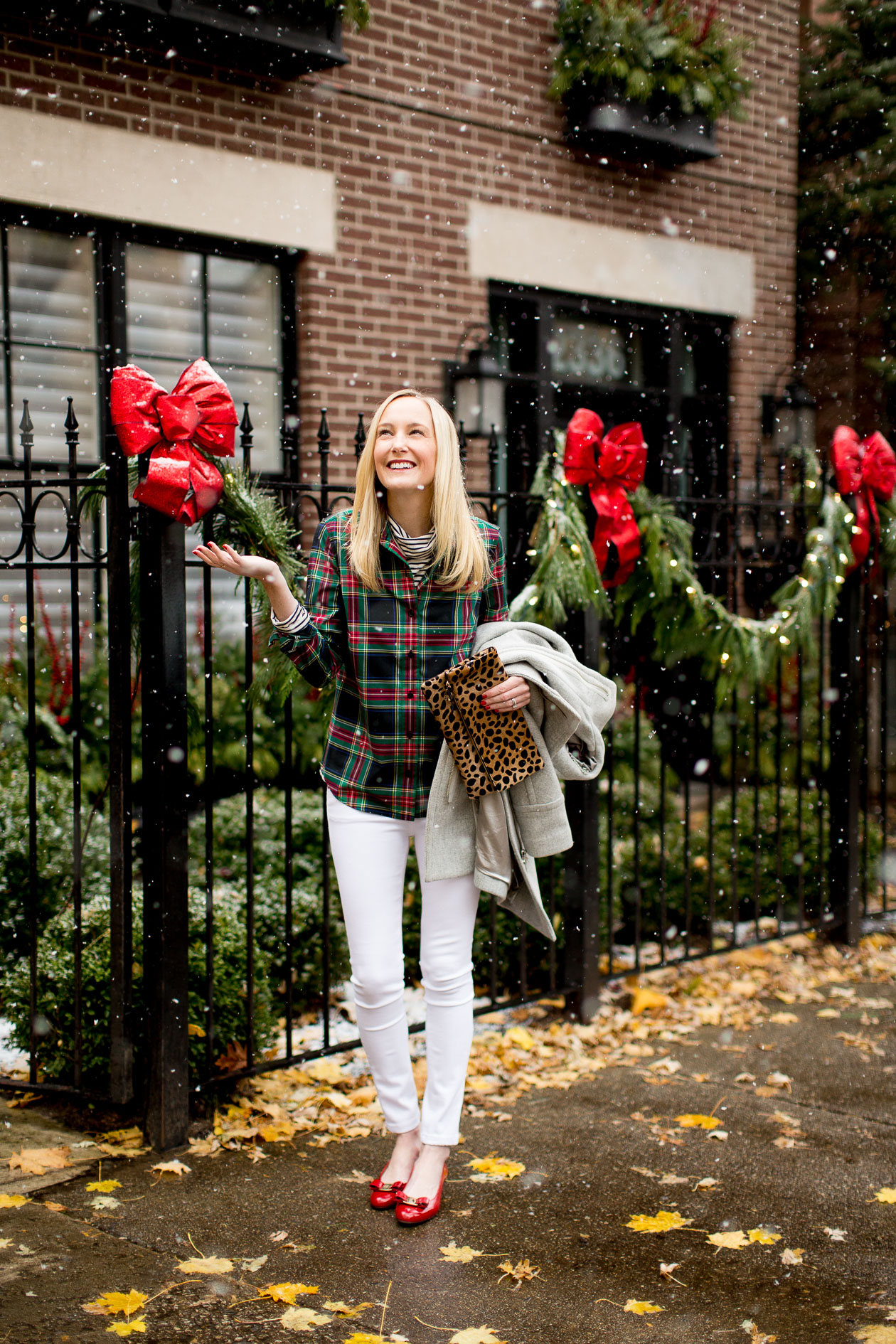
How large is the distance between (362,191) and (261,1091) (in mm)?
5041

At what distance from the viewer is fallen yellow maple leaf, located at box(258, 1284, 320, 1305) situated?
8.84ft

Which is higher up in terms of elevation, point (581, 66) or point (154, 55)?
point (581, 66)

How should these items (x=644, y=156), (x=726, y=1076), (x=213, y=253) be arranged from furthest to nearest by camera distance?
(x=644, y=156) < (x=213, y=253) < (x=726, y=1076)

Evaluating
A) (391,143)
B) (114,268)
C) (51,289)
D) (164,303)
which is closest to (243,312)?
(164,303)

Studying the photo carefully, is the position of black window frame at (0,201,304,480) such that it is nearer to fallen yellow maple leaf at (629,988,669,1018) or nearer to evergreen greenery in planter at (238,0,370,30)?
evergreen greenery in planter at (238,0,370,30)

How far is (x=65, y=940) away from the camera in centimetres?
384

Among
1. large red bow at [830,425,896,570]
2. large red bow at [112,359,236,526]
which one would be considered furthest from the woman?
large red bow at [830,425,896,570]

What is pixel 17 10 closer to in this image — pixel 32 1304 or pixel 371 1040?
pixel 371 1040

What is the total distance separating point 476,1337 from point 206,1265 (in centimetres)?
67

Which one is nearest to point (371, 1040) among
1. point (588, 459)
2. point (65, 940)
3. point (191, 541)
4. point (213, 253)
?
point (65, 940)

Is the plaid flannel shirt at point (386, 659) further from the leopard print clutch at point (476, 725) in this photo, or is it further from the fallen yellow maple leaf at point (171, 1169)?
the fallen yellow maple leaf at point (171, 1169)

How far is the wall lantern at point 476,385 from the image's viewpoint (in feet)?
22.6

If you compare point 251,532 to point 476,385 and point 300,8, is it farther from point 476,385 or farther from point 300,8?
point 300,8

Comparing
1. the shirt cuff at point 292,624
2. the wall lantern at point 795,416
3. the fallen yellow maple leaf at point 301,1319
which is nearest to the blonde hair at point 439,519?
the shirt cuff at point 292,624
